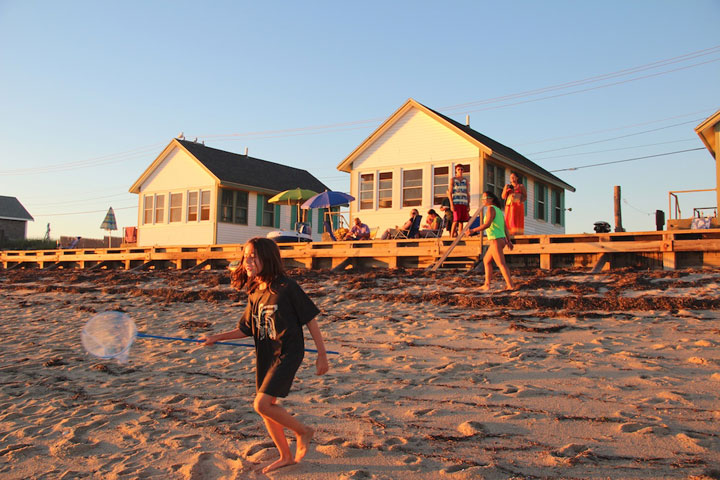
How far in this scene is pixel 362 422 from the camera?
4.70m

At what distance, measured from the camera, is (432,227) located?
18.1 meters

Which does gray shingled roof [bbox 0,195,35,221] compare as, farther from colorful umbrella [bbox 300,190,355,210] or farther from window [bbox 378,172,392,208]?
window [bbox 378,172,392,208]

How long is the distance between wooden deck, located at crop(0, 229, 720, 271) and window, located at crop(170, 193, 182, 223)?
780 centimetres

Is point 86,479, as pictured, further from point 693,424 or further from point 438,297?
point 438,297

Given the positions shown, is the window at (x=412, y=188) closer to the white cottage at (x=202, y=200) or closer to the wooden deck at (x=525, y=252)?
the wooden deck at (x=525, y=252)

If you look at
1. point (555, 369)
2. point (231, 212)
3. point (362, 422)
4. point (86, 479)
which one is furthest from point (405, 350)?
point (231, 212)

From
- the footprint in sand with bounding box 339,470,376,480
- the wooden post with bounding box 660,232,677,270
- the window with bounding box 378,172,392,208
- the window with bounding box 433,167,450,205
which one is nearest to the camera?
the footprint in sand with bounding box 339,470,376,480

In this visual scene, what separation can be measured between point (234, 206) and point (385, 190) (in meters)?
9.00

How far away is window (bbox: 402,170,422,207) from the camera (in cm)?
2030

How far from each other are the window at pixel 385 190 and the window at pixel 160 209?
39.5 ft

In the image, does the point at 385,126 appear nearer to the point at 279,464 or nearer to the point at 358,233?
the point at 358,233

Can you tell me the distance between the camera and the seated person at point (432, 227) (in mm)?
17625

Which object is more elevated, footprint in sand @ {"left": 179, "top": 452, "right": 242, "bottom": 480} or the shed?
the shed

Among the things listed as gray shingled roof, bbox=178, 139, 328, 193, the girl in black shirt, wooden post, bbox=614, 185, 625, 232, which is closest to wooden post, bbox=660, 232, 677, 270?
the girl in black shirt
